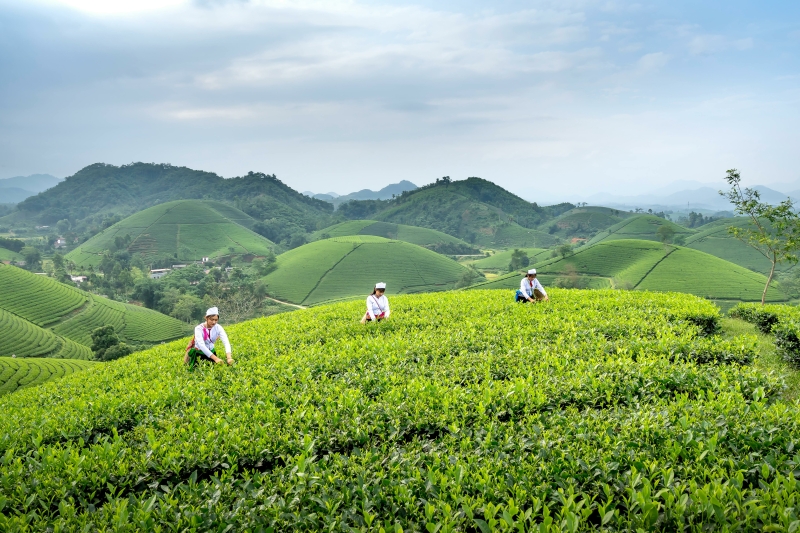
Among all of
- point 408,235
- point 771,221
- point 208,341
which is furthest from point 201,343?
point 408,235

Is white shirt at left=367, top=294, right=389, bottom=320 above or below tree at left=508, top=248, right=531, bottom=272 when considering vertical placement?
above

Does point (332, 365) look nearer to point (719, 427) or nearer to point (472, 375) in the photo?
point (472, 375)

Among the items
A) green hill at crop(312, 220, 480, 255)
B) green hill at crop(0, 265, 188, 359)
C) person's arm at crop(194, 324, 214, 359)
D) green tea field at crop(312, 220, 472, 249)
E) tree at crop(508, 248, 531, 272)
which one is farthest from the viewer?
green tea field at crop(312, 220, 472, 249)

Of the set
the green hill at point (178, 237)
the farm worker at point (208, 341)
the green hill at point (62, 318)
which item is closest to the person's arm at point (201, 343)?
the farm worker at point (208, 341)

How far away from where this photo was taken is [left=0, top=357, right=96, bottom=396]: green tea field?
2603 centimetres

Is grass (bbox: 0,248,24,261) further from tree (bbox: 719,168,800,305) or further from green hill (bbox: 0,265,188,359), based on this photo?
tree (bbox: 719,168,800,305)

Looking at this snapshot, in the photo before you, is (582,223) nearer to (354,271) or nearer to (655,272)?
(655,272)

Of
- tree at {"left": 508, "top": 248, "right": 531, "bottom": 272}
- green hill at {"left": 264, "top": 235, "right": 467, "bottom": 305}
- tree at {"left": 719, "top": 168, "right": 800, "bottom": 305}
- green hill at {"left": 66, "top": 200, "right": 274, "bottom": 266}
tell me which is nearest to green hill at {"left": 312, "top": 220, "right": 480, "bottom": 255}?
green hill at {"left": 66, "top": 200, "right": 274, "bottom": 266}

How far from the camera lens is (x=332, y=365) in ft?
26.5

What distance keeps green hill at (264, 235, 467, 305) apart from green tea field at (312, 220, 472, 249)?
113 ft

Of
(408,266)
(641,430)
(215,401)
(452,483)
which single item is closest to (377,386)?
(215,401)

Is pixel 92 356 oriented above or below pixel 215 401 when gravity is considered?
below

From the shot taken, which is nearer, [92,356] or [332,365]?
[332,365]

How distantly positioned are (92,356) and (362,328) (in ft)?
168
